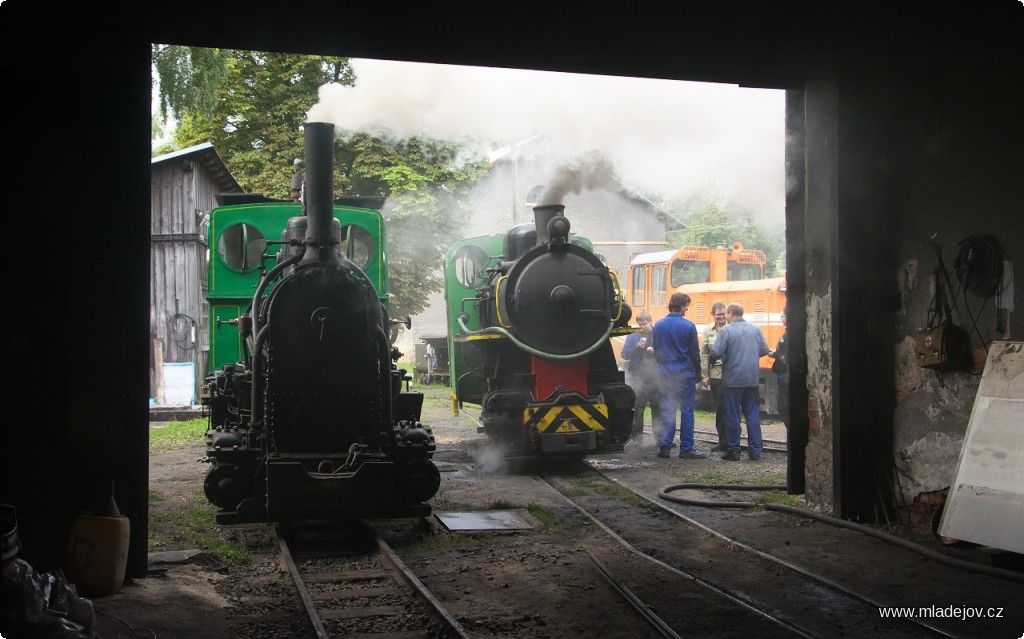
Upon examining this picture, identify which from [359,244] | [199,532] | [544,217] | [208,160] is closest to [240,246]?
[359,244]

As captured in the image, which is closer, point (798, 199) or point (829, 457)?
point (829, 457)

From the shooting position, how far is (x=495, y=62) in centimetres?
661

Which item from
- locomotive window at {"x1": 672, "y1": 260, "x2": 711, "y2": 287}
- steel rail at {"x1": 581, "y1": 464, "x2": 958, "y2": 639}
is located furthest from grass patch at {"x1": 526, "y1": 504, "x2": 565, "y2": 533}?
locomotive window at {"x1": 672, "y1": 260, "x2": 711, "y2": 287}

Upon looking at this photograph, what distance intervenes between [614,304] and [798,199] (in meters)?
2.55

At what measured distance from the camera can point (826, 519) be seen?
23.7ft

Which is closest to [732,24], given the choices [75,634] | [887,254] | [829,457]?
[887,254]

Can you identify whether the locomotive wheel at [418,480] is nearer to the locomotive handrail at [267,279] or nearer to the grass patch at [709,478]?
the locomotive handrail at [267,279]

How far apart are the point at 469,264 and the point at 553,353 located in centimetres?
277

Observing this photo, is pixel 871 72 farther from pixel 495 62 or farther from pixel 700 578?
pixel 700 578

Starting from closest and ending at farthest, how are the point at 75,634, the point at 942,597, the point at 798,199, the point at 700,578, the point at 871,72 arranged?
the point at 75,634 < the point at 942,597 < the point at 700,578 < the point at 871,72 < the point at 798,199

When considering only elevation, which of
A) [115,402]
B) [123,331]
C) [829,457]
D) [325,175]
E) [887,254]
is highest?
[325,175]

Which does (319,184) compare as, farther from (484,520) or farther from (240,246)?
(484,520)

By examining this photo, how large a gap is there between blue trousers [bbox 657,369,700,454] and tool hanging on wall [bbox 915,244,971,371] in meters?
4.12

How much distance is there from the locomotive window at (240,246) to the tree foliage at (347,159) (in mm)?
11170
